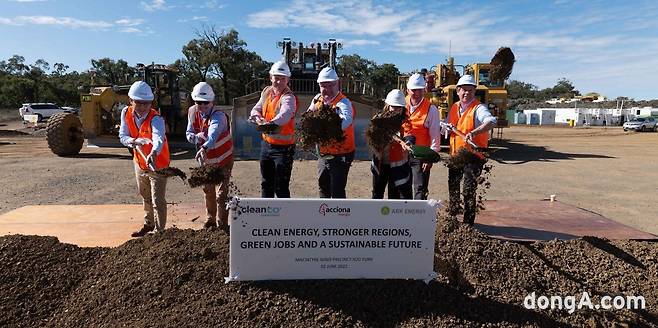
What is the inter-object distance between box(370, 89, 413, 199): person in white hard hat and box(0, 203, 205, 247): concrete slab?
217 centimetres

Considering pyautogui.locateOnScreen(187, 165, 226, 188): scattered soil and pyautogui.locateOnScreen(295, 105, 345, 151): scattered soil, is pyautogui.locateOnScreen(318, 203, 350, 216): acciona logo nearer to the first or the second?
pyautogui.locateOnScreen(295, 105, 345, 151): scattered soil

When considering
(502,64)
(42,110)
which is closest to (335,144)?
(502,64)

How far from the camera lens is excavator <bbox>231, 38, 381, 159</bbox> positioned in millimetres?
13086

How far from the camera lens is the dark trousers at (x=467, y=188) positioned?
5.04m

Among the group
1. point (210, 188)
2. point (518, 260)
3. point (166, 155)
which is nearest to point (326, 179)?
point (210, 188)

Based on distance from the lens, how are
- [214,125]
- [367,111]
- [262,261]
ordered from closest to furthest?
1. [262,261]
2. [214,125]
3. [367,111]

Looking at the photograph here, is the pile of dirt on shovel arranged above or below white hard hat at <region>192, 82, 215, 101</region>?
below

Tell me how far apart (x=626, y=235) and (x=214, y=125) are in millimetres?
4578

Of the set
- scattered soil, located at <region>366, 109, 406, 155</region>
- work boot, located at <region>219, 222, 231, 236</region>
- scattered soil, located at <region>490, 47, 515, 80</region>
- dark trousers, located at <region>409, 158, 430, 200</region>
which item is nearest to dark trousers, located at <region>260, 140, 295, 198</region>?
work boot, located at <region>219, 222, 231, 236</region>

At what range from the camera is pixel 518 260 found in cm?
427

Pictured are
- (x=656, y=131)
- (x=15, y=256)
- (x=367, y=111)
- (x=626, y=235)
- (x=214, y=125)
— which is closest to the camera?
(x=15, y=256)

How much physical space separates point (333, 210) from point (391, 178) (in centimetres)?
164

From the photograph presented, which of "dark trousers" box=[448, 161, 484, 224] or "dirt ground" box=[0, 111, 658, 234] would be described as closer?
"dark trousers" box=[448, 161, 484, 224]

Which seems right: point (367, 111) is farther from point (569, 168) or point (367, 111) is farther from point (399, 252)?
point (399, 252)
